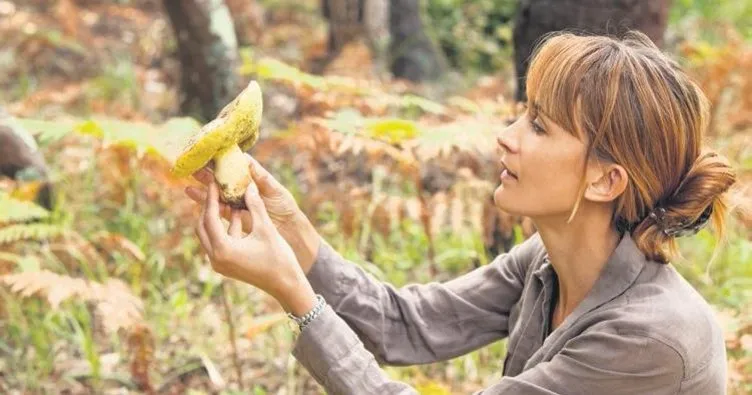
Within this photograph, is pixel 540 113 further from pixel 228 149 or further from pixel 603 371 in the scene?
pixel 228 149

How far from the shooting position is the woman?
1902 mm

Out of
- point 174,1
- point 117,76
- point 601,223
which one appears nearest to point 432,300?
point 601,223

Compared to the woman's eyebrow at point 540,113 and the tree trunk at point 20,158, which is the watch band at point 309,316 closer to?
the woman's eyebrow at point 540,113

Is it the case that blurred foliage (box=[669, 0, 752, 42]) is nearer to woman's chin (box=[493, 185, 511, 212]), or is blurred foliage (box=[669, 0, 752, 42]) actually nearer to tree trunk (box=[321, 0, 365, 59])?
tree trunk (box=[321, 0, 365, 59])

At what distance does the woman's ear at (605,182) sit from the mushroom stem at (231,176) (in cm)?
74

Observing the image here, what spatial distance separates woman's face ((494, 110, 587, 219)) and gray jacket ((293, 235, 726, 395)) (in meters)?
0.18

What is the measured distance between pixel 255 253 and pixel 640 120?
83 cm

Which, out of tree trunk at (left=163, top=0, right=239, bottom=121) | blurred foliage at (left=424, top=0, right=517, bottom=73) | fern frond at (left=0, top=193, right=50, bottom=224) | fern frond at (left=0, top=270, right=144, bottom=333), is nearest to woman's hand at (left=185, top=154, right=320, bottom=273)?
fern frond at (left=0, top=270, right=144, bottom=333)

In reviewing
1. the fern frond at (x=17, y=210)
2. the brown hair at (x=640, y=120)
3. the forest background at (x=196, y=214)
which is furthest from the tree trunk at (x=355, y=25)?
the brown hair at (x=640, y=120)

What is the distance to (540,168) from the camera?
2.01 meters

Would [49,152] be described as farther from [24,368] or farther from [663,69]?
[663,69]

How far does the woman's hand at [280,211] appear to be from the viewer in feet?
7.12

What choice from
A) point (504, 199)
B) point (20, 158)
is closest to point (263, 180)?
point (504, 199)

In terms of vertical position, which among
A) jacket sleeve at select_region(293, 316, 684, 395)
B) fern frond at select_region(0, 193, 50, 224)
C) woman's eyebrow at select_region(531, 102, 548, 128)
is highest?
woman's eyebrow at select_region(531, 102, 548, 128)
